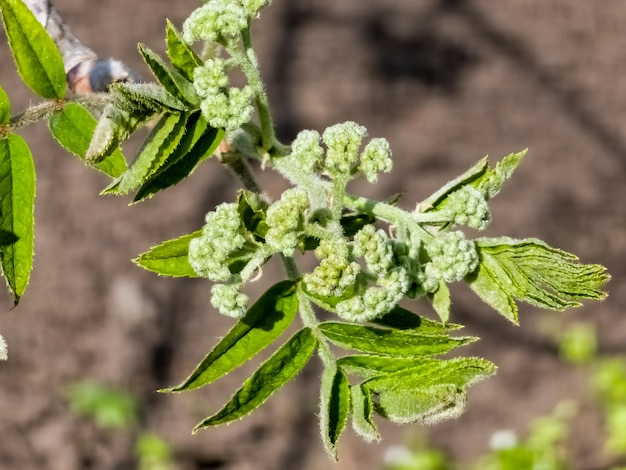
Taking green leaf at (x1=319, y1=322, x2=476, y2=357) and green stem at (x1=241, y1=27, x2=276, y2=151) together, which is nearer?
green stem at (x1=241, y1=27, x2=276, y2=151)

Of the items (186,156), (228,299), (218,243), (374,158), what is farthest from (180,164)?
(374,158)

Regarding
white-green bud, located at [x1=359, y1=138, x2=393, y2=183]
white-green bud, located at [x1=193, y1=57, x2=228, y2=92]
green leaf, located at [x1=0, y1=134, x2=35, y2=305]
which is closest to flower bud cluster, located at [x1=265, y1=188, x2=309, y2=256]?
white-green bud, located at [x1=359, y1=138, x2=393, y2=183]

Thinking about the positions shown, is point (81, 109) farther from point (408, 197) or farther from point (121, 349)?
point (408, 197)

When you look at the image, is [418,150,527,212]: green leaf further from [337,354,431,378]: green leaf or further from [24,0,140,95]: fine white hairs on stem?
[24,0,140,95]: fine white hairs on stem

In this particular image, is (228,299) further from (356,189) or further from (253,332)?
(356,189)

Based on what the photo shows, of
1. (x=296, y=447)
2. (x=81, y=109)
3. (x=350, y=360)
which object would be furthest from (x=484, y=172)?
A: (x=296, y=447)
